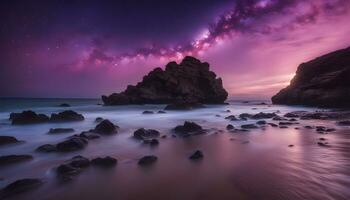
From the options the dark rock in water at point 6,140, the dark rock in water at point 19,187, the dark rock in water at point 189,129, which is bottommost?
the dark rock in water at point 19,187

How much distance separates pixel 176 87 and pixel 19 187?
49.2m

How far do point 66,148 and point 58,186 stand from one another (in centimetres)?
284

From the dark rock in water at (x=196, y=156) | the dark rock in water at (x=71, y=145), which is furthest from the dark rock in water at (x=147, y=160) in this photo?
the dark rock in water at (x=71, y=145)

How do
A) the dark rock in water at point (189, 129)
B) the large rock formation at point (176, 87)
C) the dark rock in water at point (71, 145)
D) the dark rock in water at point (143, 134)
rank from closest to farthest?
the dark rock in water at point (71, 145) < the dark rock in water at point (143, 134) < the dark rock in water at point (189, 129) < the large rock formation at point (176, 87)

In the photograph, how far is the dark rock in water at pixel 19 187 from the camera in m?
3.82

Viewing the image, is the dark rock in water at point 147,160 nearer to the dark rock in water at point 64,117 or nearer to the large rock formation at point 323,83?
the dark rock in water at point 64,117

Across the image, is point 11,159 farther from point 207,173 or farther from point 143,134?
point 207,173

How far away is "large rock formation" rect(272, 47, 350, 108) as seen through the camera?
26047mm

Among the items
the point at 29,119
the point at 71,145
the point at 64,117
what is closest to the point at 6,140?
the point at 71,145

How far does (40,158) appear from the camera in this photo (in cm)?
614

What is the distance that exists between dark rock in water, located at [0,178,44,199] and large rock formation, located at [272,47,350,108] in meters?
30.9

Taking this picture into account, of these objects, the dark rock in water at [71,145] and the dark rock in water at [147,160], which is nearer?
the dark rock in water at [147,160]

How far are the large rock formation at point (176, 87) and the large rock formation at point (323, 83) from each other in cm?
1766

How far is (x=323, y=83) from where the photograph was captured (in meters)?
29.3
